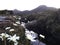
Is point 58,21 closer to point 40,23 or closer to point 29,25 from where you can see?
point 40,23

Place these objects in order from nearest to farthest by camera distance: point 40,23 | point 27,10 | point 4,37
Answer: point 4,37 → point 40,23 → point 27,10

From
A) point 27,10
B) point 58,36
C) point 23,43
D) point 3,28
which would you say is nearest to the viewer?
point 23,43

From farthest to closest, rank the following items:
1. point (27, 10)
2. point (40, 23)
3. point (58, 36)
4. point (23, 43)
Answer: point (27, 10) < point (40, 23) < point (58, 36) < point (23, 43)

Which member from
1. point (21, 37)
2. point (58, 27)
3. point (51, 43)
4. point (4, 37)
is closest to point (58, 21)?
point (58, 27)

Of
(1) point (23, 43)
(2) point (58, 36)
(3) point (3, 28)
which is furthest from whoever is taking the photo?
(2) point (58, 36)

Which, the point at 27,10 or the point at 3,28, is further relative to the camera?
the point at 27,10

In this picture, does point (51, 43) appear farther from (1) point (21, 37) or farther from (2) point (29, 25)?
(1) point (21, 37)

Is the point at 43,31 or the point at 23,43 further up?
the point at 23,43

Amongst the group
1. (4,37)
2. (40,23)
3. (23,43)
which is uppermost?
(4,37)

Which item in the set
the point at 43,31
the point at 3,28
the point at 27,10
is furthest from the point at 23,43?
the point at 27,10
